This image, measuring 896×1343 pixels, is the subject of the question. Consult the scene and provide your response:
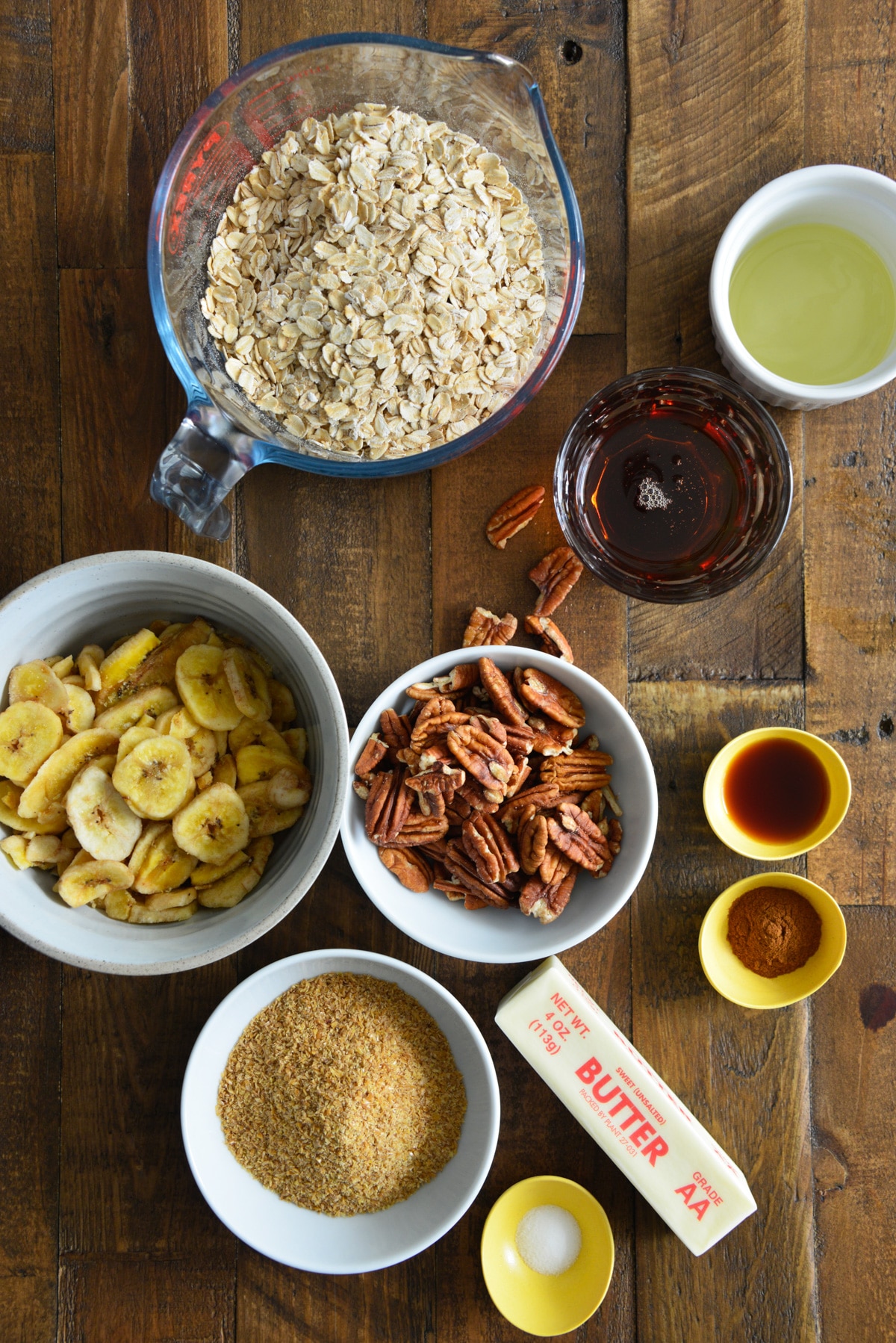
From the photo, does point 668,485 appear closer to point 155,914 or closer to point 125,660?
point 125,660

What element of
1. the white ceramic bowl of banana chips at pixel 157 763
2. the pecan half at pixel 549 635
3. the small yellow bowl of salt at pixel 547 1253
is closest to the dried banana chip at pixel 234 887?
the white ceramic bowl of banana chips at pixel 157 763

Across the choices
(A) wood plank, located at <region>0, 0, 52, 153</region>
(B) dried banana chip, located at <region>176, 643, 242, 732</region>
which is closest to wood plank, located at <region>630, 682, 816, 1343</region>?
(B) dried banana chip, located at <region>176, 643, 242, 732</region>

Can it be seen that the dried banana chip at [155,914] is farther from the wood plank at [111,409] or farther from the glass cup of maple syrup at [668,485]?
the glass cup of maple syrup at [668,485]

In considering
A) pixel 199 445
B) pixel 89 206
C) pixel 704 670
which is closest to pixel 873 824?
pixel 704 670

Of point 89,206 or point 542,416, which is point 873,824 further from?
point 89,206

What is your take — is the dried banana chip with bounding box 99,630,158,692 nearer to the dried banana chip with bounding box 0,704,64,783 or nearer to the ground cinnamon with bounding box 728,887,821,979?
the dried banana chip with bounding box 0,704,64,783

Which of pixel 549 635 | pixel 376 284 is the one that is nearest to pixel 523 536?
pixel 549 635
